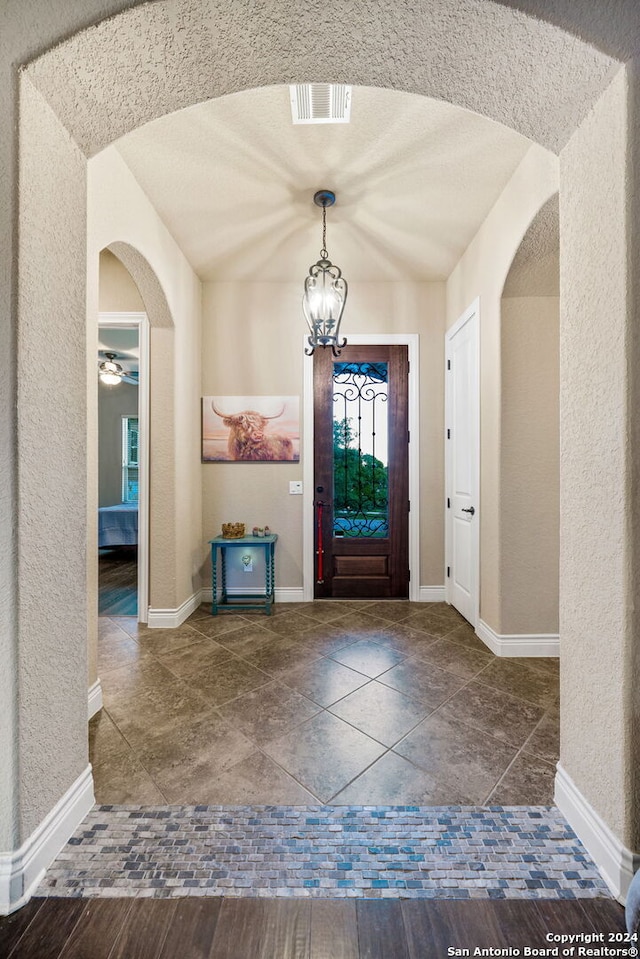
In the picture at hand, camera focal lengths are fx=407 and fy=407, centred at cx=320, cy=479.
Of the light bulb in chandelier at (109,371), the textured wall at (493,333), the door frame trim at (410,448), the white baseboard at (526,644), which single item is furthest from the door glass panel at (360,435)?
the light bulb in chandelier at (109,371)

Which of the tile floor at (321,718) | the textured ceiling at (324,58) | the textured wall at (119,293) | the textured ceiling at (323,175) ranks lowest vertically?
the tile floor at (321,718)

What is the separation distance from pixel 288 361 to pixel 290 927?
342 cm

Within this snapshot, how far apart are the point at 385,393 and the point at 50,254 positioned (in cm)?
279

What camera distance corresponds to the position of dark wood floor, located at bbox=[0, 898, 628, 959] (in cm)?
98

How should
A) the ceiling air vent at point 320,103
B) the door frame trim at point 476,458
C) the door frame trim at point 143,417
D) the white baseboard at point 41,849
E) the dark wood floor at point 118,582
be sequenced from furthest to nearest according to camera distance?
the dark wood floor at point 118,582 → the door frame trim at point 143,417 → the door frame trim at point 476,458 → the ceiling air vent at point 320,103 → the white baseboard at point 41,849

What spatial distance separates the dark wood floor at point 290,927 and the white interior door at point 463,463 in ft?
6.42

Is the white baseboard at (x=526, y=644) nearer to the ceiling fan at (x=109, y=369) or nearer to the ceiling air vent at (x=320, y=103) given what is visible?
the ceiling air vent at (x=320, y=103)

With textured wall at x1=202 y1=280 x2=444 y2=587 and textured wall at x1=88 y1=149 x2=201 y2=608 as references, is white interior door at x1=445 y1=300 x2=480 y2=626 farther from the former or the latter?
textured wall at x1=88 y1=149 x2=201 y2=608

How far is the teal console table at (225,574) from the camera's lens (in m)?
3.36

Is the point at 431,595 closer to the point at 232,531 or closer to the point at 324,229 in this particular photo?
the point at 232,531

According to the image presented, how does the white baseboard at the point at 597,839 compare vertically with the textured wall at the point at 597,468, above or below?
below

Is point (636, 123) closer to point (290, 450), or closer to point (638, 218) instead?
point (638, 218)

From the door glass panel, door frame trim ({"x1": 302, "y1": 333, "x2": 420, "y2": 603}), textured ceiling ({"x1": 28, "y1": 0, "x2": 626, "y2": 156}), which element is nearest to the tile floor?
door frame trim ({"x1": 302, "y1": 333, "x2": 420, "y2": 603})

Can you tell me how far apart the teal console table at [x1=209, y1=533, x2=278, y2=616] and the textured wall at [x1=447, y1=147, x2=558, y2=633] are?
1.66 m
